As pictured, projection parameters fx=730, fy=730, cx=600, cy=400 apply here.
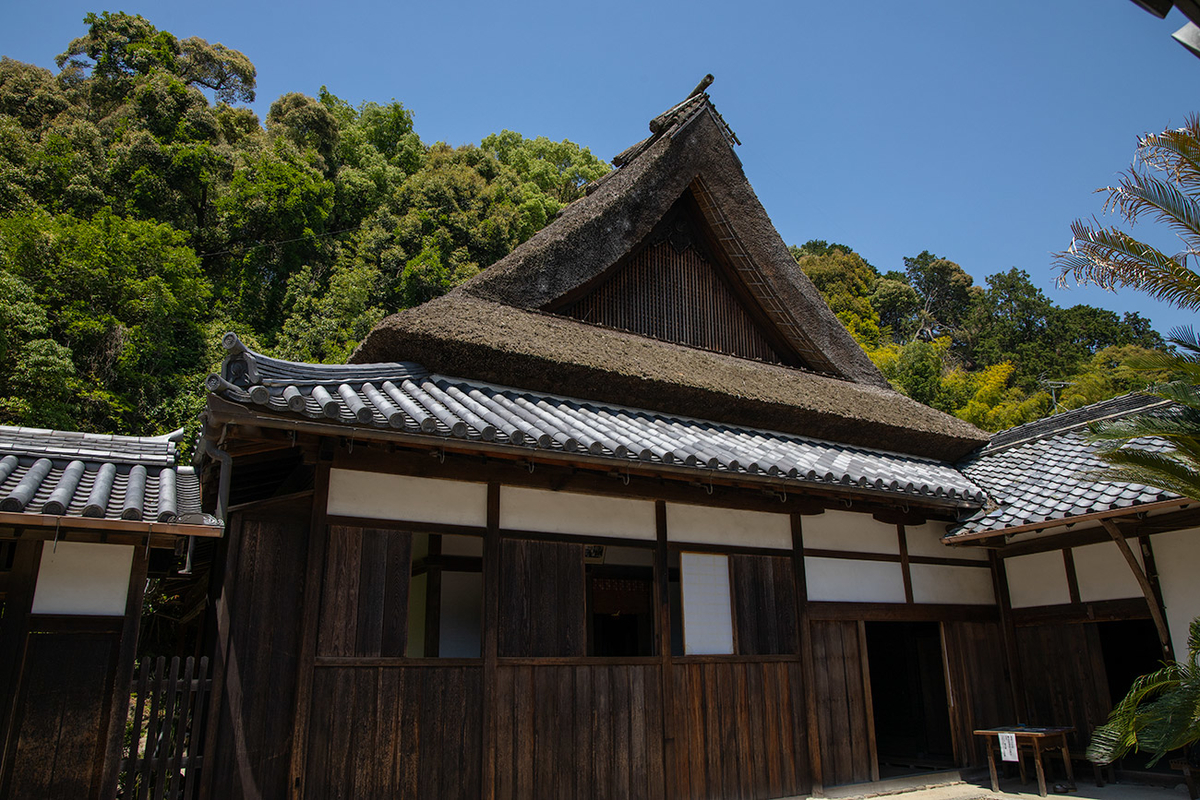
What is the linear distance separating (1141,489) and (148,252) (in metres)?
20.9

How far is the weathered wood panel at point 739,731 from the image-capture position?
20.5ft

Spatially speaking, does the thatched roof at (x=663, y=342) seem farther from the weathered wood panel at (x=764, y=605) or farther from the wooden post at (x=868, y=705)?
the wooden post at (x=868, y=705)

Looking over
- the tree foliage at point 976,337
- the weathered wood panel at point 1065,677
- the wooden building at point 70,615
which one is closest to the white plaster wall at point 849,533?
the weathered wood panel at point 1065,677

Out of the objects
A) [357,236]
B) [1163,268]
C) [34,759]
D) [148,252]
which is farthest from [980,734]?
[357,236]

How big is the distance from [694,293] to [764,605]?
434 cm

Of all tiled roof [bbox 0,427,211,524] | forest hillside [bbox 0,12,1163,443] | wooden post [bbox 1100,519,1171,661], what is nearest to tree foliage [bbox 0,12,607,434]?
forest hillside [bbox 0,12,1163,443]

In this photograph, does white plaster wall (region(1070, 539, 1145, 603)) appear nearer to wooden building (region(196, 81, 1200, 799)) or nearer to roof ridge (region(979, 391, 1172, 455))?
wooden building (region(196, 81, 1200, 799))

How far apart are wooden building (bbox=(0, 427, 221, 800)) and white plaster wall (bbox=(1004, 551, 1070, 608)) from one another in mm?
8513

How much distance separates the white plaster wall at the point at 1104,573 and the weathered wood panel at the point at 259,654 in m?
7.88

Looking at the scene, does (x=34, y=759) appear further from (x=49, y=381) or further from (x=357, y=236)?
(x=357, y=236)

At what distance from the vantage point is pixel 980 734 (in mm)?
7867

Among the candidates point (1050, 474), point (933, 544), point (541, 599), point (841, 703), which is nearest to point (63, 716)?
point (541, 599)

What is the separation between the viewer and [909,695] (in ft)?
36.3

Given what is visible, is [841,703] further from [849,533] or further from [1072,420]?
[1072,420]
